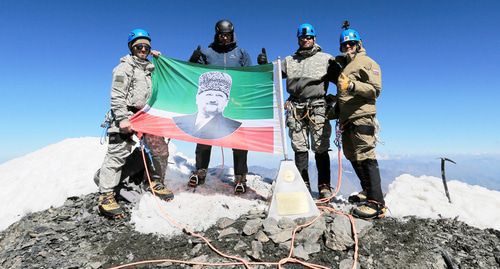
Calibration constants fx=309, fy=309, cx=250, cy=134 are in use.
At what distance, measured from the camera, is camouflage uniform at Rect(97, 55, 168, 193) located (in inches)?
264

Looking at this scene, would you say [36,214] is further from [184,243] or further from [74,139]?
[74,139]

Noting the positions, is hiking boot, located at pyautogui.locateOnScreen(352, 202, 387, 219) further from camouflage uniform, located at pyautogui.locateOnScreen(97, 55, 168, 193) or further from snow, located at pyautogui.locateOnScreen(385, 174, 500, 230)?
camouflage uniform, located at pyautogui.locateOnScreen(97, 55, 168, 193)

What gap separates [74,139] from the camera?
472 inches

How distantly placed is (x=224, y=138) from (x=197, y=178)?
1.84m

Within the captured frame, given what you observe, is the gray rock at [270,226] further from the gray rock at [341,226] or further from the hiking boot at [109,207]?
the hiking boot at [109,207]

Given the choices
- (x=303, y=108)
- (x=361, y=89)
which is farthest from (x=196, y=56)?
(x=361, y=89)

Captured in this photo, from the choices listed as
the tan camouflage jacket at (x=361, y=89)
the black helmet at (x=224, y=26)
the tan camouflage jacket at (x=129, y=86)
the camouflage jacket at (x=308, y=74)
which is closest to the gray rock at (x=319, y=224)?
the tan camouflage jacket at (x=361, y=89)

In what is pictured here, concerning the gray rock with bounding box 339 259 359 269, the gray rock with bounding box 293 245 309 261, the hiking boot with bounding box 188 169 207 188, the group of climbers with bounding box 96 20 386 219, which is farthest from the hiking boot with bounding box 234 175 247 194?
the gray rock with bounding box 339 259 359 269

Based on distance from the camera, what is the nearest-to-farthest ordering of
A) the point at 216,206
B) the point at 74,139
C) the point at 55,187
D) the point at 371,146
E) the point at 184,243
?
the point at 184,243 < the point at 371,146 < the point at 216,206 < the point at 55,187 < the point at 74,139

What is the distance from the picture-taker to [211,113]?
7.74 m

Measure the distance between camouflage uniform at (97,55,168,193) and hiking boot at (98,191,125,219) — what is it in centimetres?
13

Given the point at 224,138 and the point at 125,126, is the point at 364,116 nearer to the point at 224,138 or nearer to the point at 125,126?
the point at 224,138

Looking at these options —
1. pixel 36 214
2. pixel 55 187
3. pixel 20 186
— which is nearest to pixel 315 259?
pixel 36 214

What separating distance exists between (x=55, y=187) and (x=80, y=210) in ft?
6.93
